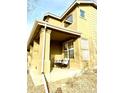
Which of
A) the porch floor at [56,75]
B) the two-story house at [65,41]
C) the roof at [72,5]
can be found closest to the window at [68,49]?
the two-story house at [65,41]

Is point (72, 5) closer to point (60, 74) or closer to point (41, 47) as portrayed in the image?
point (41, 47)

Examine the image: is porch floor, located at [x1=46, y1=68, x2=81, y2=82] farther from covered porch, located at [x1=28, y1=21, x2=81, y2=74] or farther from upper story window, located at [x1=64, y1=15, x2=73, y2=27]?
upper story window, located at [x1=64, y1=15, x2=73, y2=27]

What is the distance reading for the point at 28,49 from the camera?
5.38ft

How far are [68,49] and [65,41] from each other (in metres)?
0.07

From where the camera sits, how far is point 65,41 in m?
1.65

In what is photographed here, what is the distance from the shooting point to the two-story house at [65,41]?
1.61 metres

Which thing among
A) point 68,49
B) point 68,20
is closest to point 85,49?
point 68,49

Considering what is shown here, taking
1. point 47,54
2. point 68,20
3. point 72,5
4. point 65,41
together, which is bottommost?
point 47,54

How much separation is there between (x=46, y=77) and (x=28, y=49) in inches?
10.6

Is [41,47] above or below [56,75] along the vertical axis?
above

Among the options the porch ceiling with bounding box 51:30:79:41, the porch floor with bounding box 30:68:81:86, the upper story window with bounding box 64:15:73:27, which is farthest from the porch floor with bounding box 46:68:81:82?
the upper story window with bounding box 64:15:73:27
